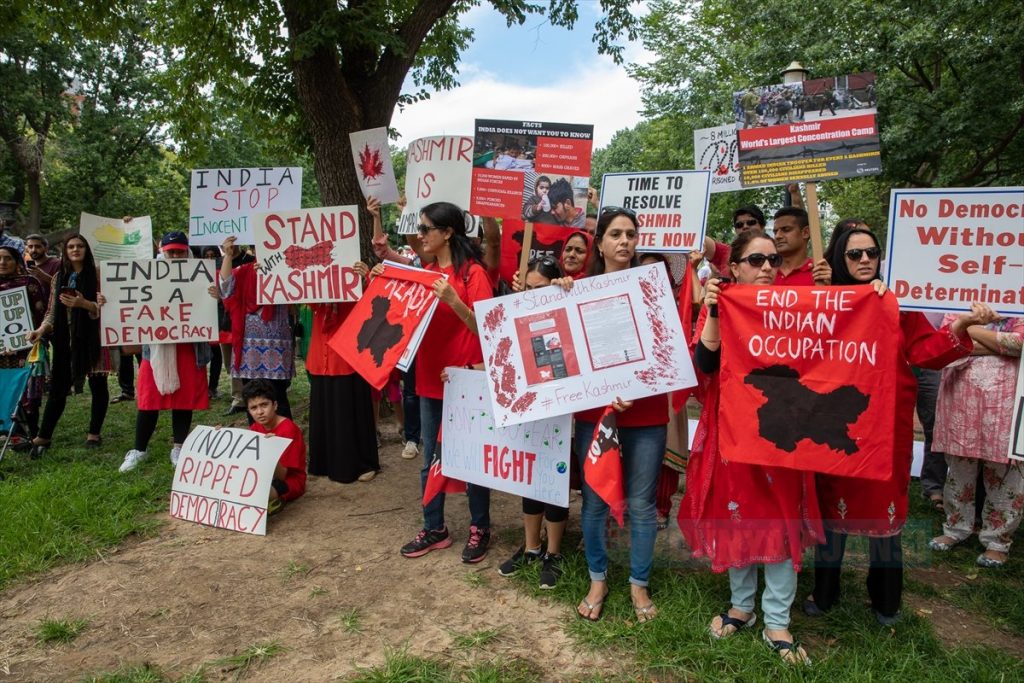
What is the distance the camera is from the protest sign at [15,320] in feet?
21.3

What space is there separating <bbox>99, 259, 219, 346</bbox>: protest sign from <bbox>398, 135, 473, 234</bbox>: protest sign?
1.97 meters

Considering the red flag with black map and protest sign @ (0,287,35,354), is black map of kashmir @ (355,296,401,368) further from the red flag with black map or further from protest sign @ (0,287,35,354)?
protest sign @ (0,287,35,354)

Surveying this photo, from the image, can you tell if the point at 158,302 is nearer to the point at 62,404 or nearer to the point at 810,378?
the point at 62,404

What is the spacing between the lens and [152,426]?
634cm

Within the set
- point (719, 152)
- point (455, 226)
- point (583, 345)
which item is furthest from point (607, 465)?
point (719, 152)

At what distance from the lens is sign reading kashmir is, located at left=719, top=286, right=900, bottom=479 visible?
2957mm

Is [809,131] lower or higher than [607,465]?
higher

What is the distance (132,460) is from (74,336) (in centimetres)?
151

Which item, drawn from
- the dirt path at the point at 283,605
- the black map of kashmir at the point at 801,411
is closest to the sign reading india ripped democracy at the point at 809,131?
the black map of kashmir at the point at 801,411

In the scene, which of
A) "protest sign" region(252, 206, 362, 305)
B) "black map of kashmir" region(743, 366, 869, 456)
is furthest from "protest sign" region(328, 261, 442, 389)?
"black map of kashmir" region(743, 366, 869, 456)

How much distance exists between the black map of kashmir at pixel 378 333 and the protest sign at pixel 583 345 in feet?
2.13

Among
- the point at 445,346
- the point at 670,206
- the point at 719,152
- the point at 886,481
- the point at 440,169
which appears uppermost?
the point at 719,152

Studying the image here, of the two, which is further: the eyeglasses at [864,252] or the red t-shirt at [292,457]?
the red t-shirt at [292,457]

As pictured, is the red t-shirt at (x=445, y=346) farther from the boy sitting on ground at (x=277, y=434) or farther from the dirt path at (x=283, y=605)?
the boy sitting on ground at (x=277, y=434)
